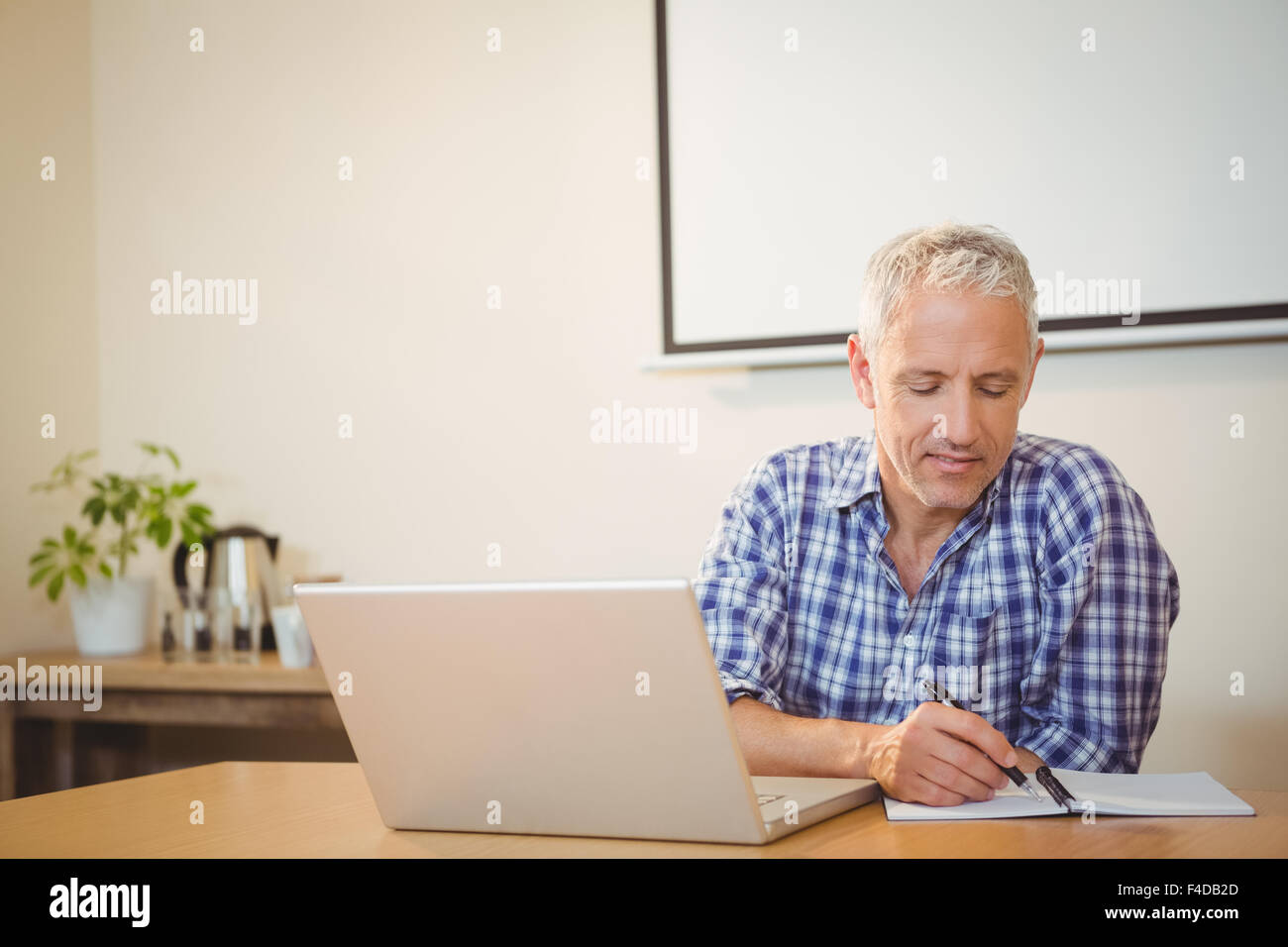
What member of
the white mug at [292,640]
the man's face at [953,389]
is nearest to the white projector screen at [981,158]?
the man's face at [953,389]

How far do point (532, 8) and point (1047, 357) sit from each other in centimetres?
134

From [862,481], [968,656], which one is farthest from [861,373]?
[968,656]

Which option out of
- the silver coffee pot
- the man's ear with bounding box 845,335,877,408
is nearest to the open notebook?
the man's ear with bounding box 845,335,877,408

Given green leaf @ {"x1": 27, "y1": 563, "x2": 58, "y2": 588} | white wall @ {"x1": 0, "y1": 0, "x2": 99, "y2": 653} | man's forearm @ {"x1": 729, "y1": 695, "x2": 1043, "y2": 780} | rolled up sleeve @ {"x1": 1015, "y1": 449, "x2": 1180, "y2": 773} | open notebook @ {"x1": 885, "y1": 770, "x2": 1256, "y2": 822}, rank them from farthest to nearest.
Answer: white wall @ {"x1": 0, "y1": 0, "x2": 99, "y2": 653} → green leaf @ {"x1": 27, "y1": 563, "x2": 58, "y2": 588} → rolled up sleeve @ {"x1": 1015, "y1": 449, "x2": 1180, "y2": 773} → man's forearm @ {"x1": 729, "y1": 695, "x2": 1043, "y2": 780} → open notebook @ {"x1": 885, "y1": 770, "x2": 1256, "y2": 822}

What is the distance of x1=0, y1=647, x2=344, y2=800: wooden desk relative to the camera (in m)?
2.41

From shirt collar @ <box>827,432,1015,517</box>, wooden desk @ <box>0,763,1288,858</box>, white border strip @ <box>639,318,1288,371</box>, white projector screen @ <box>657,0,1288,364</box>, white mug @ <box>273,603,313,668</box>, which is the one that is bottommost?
white mug @ <box>273,603,313,668</box>

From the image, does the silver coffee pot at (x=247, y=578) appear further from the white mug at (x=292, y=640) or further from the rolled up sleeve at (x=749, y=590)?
the rolled up sleeve at (x=749, y=590)

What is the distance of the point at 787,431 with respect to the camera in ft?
7.86

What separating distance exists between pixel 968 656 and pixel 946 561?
0.12 m

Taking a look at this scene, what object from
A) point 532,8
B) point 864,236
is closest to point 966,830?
point 864,236

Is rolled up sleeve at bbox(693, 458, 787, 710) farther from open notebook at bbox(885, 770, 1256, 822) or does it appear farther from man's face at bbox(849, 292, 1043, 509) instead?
open notebook at bbox(885, 770, 1256, 822)

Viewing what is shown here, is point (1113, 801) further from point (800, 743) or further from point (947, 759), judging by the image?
point (800, 743)

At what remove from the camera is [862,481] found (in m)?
1.60

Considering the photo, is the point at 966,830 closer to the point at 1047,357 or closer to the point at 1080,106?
the point at 1047,357
